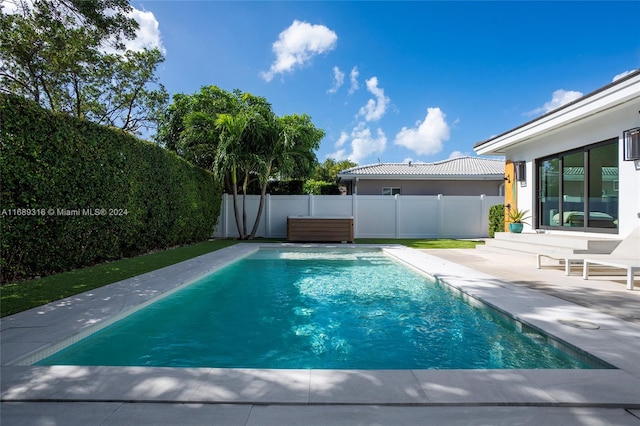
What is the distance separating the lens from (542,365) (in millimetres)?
2992

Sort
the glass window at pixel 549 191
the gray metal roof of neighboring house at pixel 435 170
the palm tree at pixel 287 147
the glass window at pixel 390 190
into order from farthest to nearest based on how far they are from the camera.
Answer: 1. the glass window at pixel 390 190
2. the gray metal roof of neighboring house at pixel 435 170
3. the palm tree at pixel 287 147
4. the glass window at pixel 549 191

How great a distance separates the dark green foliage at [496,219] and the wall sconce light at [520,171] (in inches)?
95.5

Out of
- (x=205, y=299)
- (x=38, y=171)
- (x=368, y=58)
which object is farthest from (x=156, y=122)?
(x=205, y=299)

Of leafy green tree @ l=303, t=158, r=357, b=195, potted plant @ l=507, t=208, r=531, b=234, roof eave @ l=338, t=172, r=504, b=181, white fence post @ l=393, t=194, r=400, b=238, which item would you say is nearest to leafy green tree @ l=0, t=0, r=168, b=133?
leafy green tree @ l=303, t=158, r=357, b=195

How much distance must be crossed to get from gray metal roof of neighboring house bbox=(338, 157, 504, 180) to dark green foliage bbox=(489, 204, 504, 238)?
5498 millimetres

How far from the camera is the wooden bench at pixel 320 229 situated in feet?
46.3

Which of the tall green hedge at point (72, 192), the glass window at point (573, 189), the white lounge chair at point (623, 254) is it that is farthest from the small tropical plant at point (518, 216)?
the tall green hedge at point (72, 192)

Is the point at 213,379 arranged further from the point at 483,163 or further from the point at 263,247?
the point at 483,163

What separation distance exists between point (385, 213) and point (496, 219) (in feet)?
15.4

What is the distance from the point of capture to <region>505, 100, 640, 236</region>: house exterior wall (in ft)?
24.4

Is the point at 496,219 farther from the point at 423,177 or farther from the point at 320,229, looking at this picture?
the point at 320,229

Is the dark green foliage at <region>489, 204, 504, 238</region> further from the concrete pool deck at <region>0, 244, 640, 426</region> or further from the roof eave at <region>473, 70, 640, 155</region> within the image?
the concrete pool deck at <region>0, 244, 640, 426</region>

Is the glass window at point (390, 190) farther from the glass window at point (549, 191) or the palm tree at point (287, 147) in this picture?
the glass window at point (549, 191)

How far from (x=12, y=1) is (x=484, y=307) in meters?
10.2
